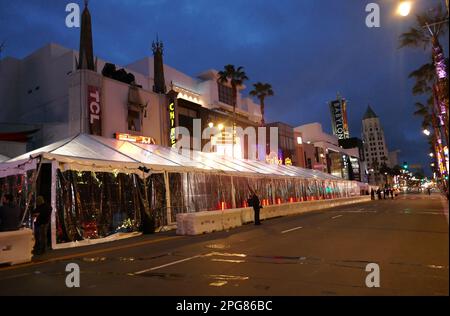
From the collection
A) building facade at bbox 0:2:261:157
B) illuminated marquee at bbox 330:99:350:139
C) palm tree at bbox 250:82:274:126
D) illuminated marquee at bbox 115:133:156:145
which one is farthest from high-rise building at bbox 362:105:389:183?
illuminated marquee at bbox 115:133:156:145

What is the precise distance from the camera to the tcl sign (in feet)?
73.4

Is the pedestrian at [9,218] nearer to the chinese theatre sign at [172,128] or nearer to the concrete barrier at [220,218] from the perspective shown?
the concrete barrier at [220,218]

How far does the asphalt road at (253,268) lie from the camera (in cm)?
611

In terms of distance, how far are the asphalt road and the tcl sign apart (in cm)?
1157

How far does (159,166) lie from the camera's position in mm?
17188

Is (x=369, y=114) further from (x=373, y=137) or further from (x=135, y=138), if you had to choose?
(x=135, y=138)

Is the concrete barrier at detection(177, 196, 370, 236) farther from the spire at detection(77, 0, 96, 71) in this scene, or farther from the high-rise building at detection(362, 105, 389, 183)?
the high-rise building at detection(362, 105, 389, 183)

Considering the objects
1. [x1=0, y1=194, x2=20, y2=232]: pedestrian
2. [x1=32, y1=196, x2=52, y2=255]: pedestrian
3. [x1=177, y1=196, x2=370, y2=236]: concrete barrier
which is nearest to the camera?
[x1=0, y1=194, x2=20, y2=232]: pedestrian

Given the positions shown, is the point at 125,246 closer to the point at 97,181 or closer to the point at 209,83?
the point at 97,181

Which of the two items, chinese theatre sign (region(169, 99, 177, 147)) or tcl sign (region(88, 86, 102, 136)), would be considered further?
chinese theatre sign (region(169, 99, 177, 147))

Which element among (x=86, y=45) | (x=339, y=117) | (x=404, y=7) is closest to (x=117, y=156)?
(x=86, y=45)

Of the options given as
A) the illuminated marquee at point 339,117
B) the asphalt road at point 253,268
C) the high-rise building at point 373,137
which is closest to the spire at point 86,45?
the asphalt road at point 253,268

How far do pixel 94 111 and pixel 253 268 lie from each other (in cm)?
1796
